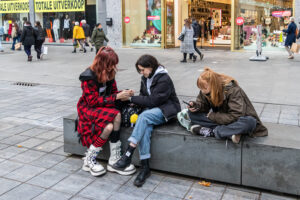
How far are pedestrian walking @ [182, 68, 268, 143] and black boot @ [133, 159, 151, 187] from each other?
2.04 feet

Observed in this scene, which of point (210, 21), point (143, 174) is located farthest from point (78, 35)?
point (143, 174)

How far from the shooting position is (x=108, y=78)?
407 cm

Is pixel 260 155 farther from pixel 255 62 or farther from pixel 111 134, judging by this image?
pixel 255 62

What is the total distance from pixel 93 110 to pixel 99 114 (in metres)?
0.10

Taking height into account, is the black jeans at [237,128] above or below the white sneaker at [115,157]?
above

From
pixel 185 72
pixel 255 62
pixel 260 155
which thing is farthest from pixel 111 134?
pixel 255 62

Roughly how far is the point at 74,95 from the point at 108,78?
4.36 meters

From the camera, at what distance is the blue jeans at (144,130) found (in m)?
3.83

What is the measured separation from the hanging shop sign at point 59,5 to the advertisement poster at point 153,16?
4199 mm

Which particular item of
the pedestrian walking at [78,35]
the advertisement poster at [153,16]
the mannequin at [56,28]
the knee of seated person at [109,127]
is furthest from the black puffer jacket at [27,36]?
the knee of seated person at [109,127]

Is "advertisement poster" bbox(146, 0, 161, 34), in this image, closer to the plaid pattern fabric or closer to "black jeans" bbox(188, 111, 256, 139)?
the plaid pattern fabric

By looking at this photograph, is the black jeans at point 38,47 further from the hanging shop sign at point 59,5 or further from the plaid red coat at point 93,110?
the plaid red coat at point 93,110

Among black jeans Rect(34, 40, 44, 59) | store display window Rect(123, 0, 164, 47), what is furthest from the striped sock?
store display window Rect(123, 0, 164, 47)

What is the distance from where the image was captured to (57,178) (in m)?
3.93
